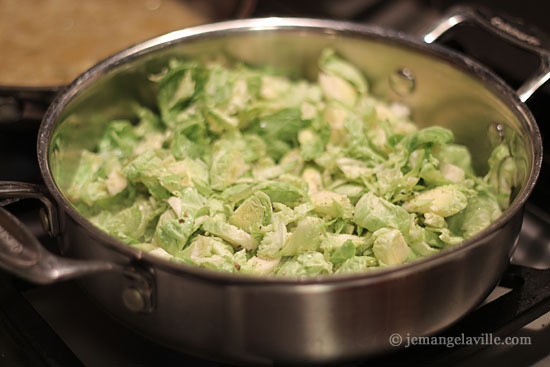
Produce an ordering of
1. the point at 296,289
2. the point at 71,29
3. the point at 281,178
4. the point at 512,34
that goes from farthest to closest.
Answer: the point at 71,29, the point at 512,34, the point at 281,178, the point at 296,289

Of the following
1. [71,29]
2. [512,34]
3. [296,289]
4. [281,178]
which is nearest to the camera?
[296,289]

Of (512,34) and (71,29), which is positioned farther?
(71,29)

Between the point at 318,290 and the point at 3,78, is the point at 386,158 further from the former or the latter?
the point at 3,78

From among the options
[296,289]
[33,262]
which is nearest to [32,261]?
[33,262]

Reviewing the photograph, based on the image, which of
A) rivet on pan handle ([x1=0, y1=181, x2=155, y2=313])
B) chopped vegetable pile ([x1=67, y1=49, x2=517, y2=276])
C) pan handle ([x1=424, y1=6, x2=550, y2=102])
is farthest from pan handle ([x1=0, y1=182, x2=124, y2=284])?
pan handle ([x1=424, y1=6, x2=550, y2=102])

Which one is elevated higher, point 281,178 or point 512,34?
point 512,34

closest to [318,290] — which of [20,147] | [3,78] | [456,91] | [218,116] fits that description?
[218,116]

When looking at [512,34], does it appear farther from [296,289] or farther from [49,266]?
[49,266]
